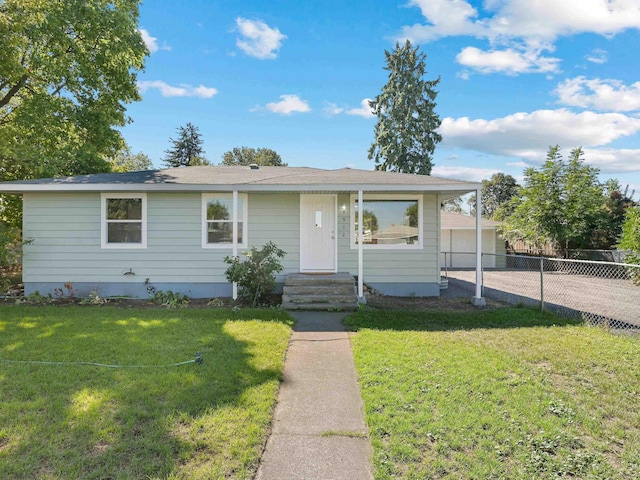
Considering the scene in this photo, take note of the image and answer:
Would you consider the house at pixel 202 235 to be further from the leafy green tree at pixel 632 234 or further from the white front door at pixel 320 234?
the leafy green tree at pixel 632 234

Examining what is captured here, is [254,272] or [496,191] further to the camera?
[496,191]

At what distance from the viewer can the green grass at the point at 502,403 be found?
2404 mm

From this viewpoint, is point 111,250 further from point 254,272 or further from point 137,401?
point 137,401

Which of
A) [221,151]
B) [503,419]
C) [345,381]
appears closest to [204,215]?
[345,381]

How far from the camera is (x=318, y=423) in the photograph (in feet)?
9.82

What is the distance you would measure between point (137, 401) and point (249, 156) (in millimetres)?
46937

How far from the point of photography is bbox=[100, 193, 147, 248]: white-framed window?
8.72m

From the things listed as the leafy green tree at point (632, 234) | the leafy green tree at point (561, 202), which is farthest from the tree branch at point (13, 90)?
the leafy green tree at point (561, 202)

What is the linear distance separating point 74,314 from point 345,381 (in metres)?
5.81

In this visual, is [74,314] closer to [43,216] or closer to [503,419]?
[43,216]

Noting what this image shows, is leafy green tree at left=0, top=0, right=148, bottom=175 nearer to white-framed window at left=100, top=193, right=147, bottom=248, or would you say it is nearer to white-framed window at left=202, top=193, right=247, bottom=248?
white-framed window at left=100, top=193, right=147, bottom=248

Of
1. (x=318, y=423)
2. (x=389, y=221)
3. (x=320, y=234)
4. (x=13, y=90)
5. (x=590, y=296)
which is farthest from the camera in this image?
(x=13, y=90)

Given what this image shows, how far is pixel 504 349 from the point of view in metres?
4.92

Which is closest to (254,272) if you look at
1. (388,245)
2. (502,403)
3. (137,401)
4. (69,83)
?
(388,245)
